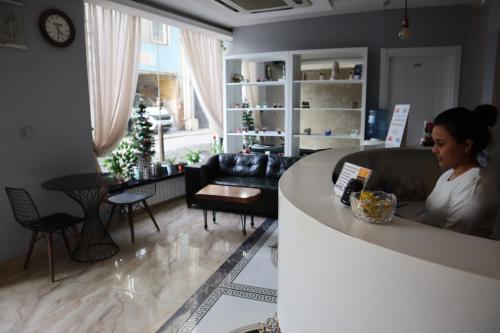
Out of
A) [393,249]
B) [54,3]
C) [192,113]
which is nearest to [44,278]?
[54,3]

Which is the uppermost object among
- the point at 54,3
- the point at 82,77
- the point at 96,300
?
the point at 54,3

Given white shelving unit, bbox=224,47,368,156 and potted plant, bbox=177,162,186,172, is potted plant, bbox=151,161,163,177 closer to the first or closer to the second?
potted plant, bbox=177,162,186,172

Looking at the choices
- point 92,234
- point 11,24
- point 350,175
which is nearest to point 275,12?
point 11,24

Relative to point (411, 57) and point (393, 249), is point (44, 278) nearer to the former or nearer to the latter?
point (393, 249)

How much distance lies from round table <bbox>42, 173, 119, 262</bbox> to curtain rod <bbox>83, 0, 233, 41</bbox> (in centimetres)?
211

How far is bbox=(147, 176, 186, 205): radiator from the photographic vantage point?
5.47m

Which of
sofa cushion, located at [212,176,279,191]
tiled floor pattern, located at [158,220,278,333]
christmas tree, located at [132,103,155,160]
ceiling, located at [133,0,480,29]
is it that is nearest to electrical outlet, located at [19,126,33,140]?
christmas tree, located at [132,103,155,160]

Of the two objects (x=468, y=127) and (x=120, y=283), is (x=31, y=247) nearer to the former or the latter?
(x=120, y=283)

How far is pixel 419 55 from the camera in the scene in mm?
5434

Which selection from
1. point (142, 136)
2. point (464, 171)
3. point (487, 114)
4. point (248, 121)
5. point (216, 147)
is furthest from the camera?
point (216, 147)

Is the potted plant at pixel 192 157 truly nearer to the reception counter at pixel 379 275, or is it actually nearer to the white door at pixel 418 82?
the white door at pixel 418 82

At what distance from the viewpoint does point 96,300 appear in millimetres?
2961

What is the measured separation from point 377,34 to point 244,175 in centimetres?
303

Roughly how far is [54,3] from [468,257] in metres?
4.42
